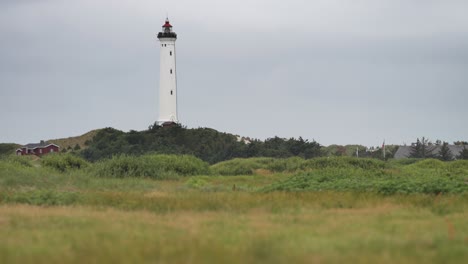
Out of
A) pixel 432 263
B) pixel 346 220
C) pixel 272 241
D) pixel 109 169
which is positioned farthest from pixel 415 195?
pixel 109 169

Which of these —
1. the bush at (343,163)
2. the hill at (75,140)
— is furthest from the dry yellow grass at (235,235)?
the hill at (75,140)

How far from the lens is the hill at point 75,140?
8131 centimetres

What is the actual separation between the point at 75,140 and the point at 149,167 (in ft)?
155

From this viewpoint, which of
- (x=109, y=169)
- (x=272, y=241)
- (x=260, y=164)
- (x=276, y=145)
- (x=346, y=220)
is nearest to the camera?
(x=272, y=241)

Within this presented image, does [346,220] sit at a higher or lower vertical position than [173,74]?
lower

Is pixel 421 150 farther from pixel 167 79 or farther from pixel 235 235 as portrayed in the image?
pixel 235 235

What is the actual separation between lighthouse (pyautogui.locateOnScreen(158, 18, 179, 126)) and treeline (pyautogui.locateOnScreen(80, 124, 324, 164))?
1.72 metres

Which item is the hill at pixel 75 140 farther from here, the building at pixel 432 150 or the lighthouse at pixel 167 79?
the building at pixel 432 150

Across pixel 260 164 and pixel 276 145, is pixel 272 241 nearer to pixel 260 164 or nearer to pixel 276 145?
pixel 260 164

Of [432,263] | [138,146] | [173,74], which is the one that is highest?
[173,74]

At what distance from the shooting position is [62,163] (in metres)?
40.2

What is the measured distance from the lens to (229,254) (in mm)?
11461

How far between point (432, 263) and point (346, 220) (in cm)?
586

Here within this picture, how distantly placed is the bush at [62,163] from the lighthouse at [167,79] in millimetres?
28728
